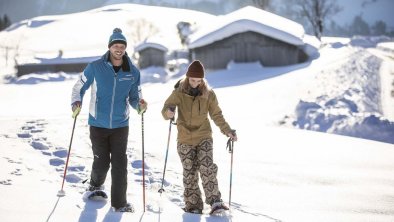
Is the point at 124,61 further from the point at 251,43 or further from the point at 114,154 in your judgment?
the point at 251,43

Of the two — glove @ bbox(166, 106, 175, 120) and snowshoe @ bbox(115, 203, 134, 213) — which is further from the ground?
glove @ bbox(166, 106, 175, 120)

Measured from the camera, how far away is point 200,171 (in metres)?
4.62

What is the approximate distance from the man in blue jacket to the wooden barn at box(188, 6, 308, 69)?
2116 centimetres

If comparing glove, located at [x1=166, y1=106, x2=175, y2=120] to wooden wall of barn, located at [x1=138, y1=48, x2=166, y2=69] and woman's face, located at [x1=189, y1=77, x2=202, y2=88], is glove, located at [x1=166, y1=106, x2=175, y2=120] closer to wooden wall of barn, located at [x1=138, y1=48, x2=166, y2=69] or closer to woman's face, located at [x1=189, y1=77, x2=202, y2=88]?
woman's face, located at [x1=189, y1=77, x2=202, y2=88]

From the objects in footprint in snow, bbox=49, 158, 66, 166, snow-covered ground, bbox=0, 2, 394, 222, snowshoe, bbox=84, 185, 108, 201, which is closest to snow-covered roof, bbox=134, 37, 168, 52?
snow-covered ground, bbox=0, 2, 394, 222

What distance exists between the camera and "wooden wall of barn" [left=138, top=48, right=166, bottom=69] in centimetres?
4559

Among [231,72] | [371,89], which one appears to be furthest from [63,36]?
[371,89]

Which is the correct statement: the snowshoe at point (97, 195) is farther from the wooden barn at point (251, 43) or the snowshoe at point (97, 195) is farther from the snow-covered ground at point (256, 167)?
the wooden barn at point (251, 43)

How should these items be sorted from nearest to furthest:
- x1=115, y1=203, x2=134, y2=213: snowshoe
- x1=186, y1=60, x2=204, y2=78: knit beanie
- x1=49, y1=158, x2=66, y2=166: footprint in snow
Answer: x1=115, y1=203, x2=134, y2=213: snowshoe → x1=186, y1=60, x2=204, y2=78: knit beanie → x1=49, y1=158, x2=66, y2=166: footprint in snow

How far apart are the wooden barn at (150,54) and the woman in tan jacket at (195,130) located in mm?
41121

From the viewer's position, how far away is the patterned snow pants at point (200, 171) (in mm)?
4547

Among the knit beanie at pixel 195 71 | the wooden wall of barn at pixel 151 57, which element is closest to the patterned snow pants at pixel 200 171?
the knit beanie at pixel 195 71

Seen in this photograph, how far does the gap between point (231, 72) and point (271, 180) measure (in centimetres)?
1838

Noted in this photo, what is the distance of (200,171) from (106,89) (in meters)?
1.41
